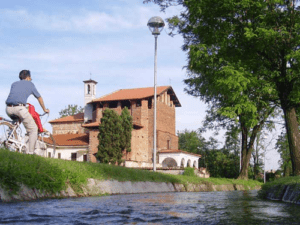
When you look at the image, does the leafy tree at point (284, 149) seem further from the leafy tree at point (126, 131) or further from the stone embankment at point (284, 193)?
the stone embankment at point (284, 193)

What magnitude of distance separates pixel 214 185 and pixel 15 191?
15.9 metres

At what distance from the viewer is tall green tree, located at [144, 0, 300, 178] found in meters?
11.7

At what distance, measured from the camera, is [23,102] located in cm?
829

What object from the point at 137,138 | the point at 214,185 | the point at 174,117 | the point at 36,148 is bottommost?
the point at 214,185

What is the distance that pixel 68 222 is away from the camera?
134 inches

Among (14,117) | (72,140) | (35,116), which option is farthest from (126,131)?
(14,117)

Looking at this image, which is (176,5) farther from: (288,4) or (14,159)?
(14,159)

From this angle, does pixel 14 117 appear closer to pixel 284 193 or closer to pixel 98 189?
pixel 98 189

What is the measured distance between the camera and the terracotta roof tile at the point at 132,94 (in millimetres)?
53412

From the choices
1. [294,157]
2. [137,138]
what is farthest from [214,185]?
[137,138]

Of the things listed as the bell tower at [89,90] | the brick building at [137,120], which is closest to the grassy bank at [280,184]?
the brick building at [137,120]

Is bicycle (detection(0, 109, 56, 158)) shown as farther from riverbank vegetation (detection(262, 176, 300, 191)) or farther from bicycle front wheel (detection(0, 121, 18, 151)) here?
riverbank vegetation (detection(262, 176, 300, 191))

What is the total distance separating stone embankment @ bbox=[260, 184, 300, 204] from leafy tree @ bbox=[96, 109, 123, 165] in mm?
35660

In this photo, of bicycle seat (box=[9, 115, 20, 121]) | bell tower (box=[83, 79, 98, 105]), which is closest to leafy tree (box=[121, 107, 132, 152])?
bell tower (box=[83, 79, 98, 105])
